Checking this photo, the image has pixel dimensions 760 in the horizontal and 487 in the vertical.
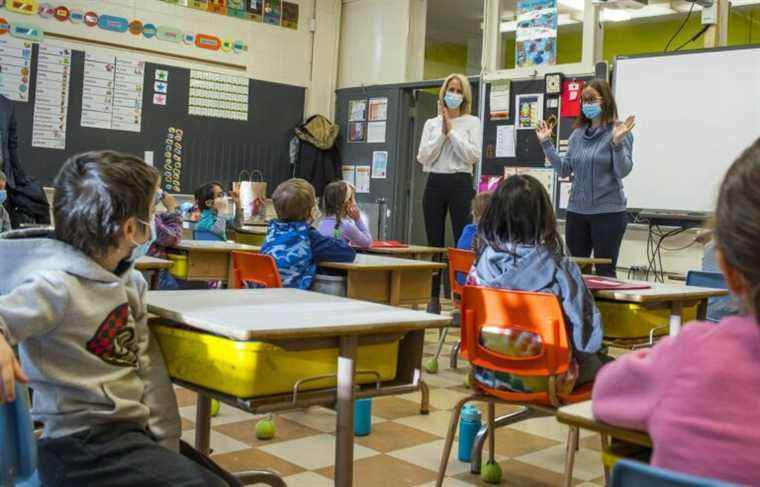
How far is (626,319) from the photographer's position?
2836mm

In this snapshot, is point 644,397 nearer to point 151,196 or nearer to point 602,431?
point 602,431

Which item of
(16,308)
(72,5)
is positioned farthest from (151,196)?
(72,5)

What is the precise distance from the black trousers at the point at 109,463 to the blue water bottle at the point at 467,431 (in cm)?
155

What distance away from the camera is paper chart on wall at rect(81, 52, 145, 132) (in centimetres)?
727

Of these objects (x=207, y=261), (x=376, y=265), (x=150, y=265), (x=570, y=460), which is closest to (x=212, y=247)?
(x=207, y=261)

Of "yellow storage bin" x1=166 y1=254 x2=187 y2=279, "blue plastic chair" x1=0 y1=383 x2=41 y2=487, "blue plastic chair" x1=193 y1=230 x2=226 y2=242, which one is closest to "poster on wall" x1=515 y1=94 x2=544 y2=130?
"blue plastic chair" x1=193 y1=230 x2=226 y2=242

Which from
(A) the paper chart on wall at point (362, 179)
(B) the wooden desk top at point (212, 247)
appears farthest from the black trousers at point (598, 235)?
(A) the paper chart on wall at point (362, 179)

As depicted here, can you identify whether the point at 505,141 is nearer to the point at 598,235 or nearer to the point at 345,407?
the point at 598,235

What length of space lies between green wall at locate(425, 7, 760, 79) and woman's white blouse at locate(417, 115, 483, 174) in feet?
13.5

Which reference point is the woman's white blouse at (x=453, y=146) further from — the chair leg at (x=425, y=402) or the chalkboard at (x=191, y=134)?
the chalkboard at (x=191, y=134)

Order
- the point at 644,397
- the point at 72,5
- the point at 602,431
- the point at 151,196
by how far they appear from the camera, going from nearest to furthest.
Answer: the point at 644,397 → the point at 602,431 → the point at 151,196 → the point at 72,5

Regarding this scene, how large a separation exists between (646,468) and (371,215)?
7545 mm

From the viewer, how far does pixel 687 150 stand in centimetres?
591

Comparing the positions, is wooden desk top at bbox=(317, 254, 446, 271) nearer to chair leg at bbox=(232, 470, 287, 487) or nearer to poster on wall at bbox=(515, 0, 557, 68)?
chair leg at bbox=(232, 470, 287, 487)
